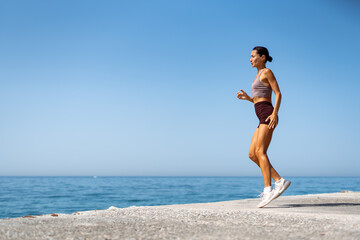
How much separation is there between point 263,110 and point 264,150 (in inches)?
26.7

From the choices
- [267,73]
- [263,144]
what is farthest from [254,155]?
[267,73]

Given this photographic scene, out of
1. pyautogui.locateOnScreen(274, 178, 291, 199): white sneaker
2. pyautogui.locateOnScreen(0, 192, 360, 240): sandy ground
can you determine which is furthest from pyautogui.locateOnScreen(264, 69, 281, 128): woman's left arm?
pyautogui.locateOnScreen(0, 192, 360, 240): sandy ground

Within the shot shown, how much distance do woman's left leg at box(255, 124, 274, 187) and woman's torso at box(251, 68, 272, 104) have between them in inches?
19.9

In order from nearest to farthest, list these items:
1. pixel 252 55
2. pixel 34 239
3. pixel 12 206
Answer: pixel 34 239 < pixel 252 55 < pixel 12 206

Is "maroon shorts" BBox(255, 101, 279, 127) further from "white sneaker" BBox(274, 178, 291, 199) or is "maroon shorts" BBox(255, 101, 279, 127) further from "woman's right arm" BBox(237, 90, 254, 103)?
"white sneaker" BBox(274, 178, 291, 199)

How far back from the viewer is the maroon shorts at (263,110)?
6.15 m

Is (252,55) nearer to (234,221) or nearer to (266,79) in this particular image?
(266,79)

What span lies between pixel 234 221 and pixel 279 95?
9.31 feet

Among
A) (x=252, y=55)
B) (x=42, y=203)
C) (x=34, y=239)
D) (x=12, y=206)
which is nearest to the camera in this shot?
(x=34, y=239)

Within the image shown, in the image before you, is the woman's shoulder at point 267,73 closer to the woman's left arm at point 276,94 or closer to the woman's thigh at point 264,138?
the woman's left arm at point 276,94

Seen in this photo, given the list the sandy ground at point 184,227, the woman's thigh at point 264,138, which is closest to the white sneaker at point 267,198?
the woman's thigh at point 264,138

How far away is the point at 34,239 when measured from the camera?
9.77 feet

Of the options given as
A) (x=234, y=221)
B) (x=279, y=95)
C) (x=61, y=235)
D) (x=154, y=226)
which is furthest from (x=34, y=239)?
(x=279, y=95)

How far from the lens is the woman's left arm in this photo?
602 cm
